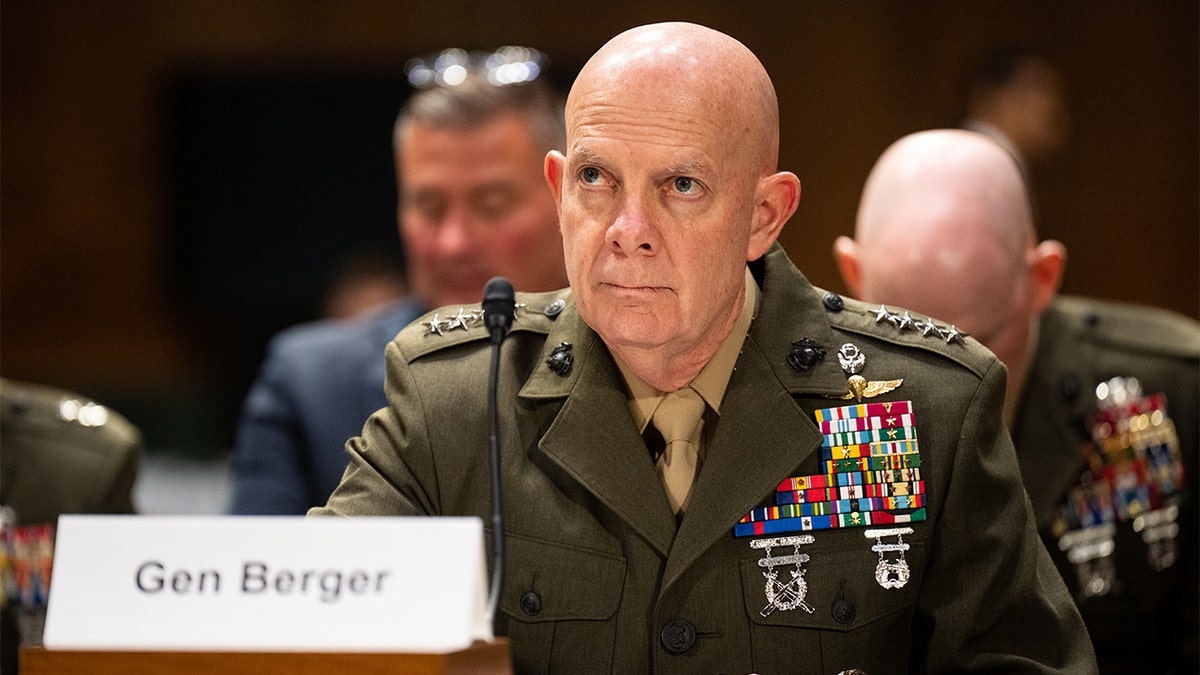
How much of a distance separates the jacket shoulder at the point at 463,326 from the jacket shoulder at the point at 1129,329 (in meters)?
1.32

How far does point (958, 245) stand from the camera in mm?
2730

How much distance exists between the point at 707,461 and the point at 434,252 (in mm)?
1692

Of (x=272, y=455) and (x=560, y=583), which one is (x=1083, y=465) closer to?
(x=560, y=583)

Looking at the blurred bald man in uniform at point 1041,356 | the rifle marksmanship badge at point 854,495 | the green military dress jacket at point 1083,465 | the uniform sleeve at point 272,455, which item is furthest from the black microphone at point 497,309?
the uniform sleeve at point 272,455

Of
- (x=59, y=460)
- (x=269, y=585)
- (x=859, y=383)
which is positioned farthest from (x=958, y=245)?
(x=59, y=460)

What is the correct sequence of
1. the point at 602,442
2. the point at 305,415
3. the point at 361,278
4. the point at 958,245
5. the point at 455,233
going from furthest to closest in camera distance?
the point at 361,278, the point at 305,415, the point at 455,233, the point at 958,245, the point at 602,442

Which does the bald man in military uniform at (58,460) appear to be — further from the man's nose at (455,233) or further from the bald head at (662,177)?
the bald head at (662,177)

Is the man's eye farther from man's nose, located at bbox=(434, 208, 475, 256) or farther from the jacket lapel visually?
man's nose, located at bbox=(434, 208, 475, 256)

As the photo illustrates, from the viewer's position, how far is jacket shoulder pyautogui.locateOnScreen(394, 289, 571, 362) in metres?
2.18

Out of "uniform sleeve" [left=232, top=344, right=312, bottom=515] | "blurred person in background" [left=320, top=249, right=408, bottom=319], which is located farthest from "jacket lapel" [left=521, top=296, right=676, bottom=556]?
"blurred person in background" [left=320, top=249, right=408, bottom=319]

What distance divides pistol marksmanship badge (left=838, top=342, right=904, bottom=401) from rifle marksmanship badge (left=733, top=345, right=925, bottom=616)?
0.04ft

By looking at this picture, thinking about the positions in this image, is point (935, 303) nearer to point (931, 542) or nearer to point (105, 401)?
point (931, 542)

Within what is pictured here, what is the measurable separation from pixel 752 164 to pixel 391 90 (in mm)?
4615

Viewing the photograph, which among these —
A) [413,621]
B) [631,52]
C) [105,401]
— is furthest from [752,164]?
[105,401]
